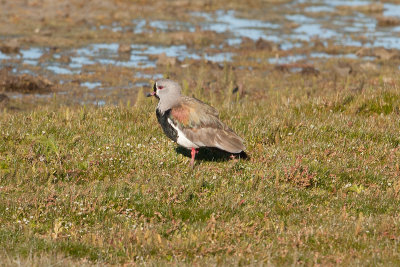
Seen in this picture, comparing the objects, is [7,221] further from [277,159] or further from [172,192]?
[277,159]

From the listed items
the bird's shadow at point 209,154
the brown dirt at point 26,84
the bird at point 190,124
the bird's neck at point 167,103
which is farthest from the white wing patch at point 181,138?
the brown dirt at point 26,84

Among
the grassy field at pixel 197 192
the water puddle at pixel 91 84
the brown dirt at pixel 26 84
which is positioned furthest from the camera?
the water puddle at pixel 91 84

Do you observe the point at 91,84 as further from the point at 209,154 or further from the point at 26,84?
the point at 209,154

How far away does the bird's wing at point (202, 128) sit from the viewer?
34.3ft

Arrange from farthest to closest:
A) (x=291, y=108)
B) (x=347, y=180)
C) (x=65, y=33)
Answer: (x=65, y=33) → (x=291, y=108) → (x=347, y=180)

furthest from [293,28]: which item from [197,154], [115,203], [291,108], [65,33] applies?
[115,203]

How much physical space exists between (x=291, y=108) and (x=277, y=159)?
4081 millimetres

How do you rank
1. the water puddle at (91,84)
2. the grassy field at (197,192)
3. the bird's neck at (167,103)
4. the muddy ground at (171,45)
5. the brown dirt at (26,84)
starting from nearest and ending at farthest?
1. the grassy field at (197,192)
2. the bird's neck at (167,103)
3. the brown dirt at (26,84)
4. the water puddle at (91,84)
5. the muddy ground at (171,45)

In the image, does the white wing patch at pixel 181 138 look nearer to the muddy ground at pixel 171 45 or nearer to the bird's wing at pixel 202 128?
the bird's wing at pixel 202 128

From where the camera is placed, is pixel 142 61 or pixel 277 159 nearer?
pixel 277 159

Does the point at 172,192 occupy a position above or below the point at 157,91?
below

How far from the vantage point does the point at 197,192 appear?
973cm

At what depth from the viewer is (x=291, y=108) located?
585 inches

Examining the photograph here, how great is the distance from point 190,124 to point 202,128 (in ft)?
0.81
